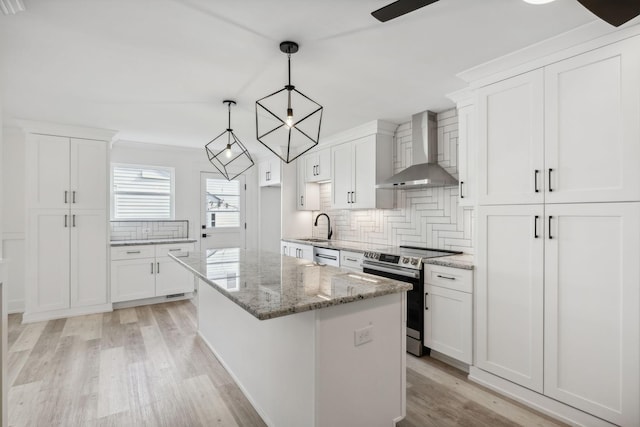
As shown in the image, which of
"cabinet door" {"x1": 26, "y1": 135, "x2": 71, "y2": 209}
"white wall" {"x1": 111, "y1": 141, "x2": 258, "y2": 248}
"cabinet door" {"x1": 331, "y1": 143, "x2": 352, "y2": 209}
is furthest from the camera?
"white wall" {"x1": 111, "y1": 141, "x2": 258, "y2": 248}

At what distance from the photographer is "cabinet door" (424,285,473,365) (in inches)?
104

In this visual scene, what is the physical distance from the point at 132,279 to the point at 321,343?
3995 millimetres

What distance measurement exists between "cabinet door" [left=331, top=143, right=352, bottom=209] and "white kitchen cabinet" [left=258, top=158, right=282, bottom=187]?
3.94ft

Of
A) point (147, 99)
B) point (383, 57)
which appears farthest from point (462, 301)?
point (147, 99)

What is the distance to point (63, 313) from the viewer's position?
13.6 ft

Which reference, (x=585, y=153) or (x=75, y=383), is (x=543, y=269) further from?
(x=75, y=383)

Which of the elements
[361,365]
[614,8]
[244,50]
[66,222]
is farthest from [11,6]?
[66,222]

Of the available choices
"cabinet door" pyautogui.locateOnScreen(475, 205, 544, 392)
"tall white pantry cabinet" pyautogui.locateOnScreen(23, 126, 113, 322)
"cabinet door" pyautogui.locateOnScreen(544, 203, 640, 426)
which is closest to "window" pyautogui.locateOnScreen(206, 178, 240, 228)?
"tall white pantry cabinet" pyautogui.locateOnScreen(23, 126, 113, 322)

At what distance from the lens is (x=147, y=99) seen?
10.4ft

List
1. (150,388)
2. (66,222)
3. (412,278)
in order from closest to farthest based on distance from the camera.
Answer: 1. (150,388)
2. (412,278)
3. (66,222)

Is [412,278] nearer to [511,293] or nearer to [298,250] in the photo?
[511,293]

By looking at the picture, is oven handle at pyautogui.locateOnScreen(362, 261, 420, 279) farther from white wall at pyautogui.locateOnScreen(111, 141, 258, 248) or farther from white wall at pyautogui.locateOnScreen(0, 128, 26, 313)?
white wall at pyautogui.locateOnScreen(0, 128, 26, 313)

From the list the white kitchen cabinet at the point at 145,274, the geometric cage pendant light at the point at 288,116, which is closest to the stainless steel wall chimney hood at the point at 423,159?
the geometric cage pendant light at the point at 288,116

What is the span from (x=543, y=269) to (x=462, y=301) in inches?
26.9
